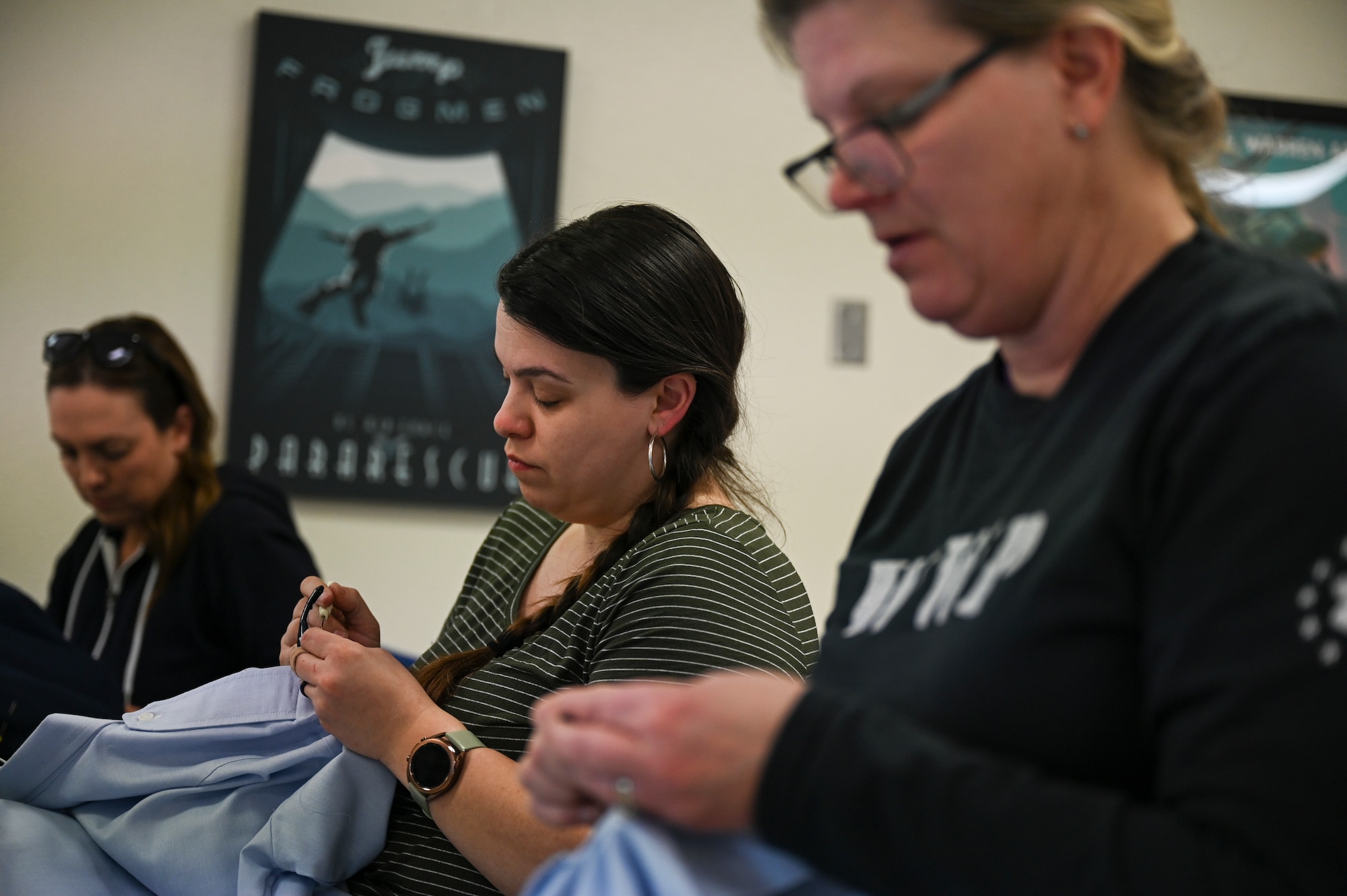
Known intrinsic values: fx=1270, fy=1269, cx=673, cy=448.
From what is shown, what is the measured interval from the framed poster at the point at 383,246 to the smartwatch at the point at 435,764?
6.18ft

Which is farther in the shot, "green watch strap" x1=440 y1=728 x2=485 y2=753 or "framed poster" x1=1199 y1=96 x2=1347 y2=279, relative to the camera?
"framed poster" x1=1199 y1=96 x2=1347 y2=279

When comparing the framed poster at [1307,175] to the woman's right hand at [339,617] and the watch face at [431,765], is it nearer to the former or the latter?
the woman's right hand at [339,617]

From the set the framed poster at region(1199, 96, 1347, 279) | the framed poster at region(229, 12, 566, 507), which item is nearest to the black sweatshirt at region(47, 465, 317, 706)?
the framed poster at region(229, 12, 566, 507)

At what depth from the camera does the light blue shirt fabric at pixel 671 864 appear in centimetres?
67

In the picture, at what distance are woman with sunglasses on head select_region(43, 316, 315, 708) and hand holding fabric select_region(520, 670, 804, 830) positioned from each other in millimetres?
1717

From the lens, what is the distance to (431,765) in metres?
1.18

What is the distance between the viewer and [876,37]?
0.74 meters

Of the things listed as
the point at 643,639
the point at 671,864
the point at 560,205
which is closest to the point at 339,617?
the point at 643,639

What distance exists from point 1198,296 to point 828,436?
2632 mm

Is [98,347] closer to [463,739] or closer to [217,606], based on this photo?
[217,606]

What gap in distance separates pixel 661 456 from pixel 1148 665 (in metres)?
0.83

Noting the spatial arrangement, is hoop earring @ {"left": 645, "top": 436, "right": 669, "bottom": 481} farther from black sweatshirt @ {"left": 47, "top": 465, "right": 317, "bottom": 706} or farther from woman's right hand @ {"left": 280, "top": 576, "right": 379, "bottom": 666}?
black sweatshirt @ {"left": 47, "top": 465, "right": 317, "bottom": 706}

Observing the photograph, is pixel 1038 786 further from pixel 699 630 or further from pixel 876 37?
pixel 699 630

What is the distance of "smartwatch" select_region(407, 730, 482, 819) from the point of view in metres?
1.17
